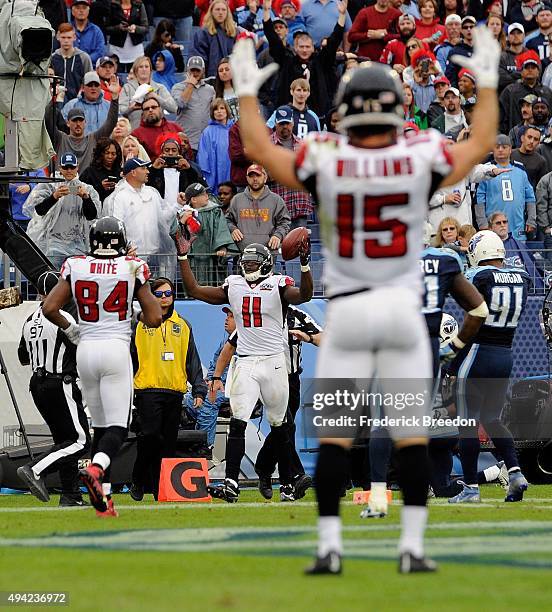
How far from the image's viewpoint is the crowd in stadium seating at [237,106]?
14.0 m

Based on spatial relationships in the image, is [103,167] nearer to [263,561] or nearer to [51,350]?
[51,350]

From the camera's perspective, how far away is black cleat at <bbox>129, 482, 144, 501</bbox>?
38.8ft


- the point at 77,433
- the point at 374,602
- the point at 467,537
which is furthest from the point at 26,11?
the point at 374,602

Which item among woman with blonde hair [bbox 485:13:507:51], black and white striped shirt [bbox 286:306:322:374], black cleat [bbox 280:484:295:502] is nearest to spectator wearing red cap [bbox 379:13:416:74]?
woman with blonde hair [bbox 485:13:507:51]

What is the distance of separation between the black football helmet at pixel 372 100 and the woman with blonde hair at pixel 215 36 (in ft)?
40.8

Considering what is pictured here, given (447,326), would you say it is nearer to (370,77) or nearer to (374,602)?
(370,77)

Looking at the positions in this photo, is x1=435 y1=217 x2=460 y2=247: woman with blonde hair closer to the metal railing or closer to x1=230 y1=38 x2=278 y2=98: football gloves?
the metal railing

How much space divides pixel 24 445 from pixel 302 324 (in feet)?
9.16

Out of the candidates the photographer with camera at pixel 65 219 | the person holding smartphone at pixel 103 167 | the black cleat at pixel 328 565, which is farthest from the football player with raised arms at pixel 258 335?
the black cleat at pixel 328 565

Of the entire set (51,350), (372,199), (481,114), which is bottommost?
(51,350)

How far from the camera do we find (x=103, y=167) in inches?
570

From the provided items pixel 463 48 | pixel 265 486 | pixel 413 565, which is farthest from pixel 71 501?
pixel 463 48

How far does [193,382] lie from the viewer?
12797 millimetres

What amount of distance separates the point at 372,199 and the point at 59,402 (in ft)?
20.0
